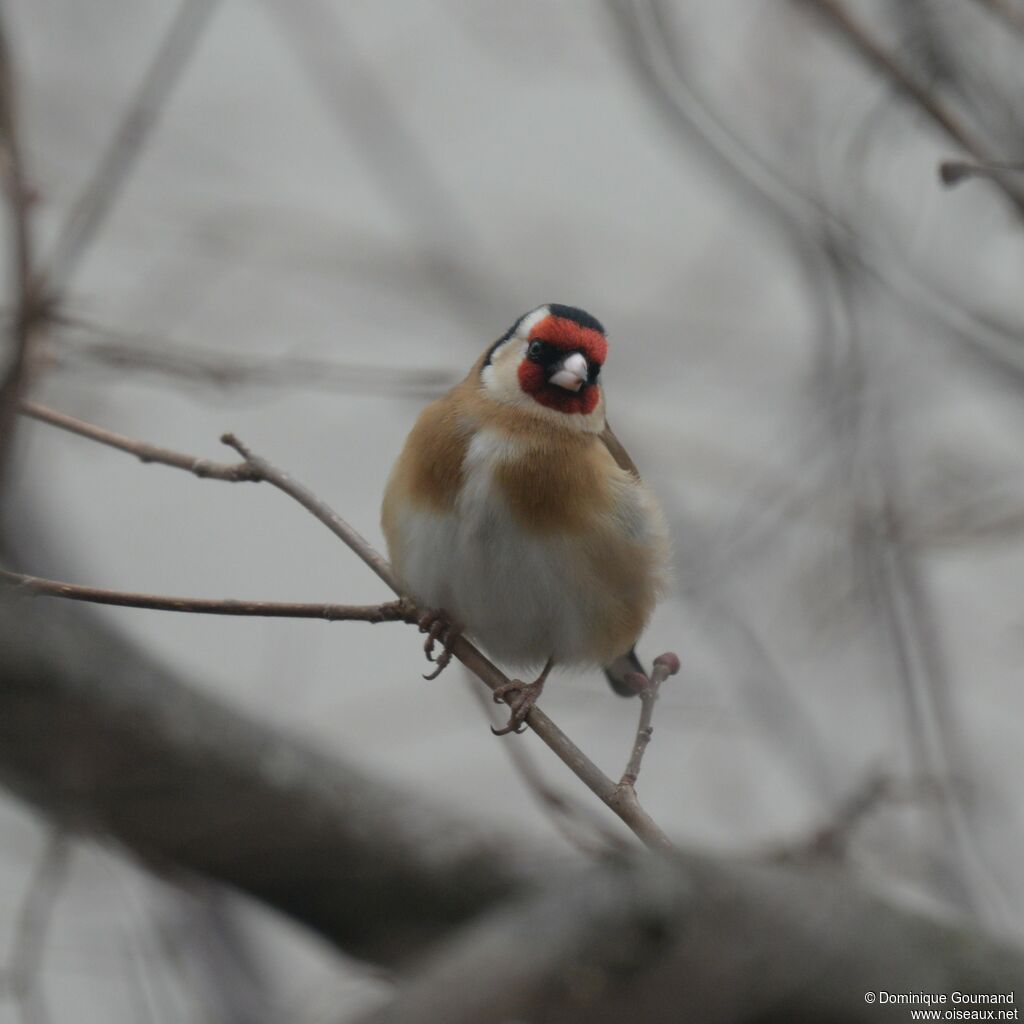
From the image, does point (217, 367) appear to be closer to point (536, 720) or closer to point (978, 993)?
point (536, 720)

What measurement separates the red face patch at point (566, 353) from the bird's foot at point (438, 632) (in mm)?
562

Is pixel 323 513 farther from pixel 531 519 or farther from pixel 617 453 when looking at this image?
pixel 617 453

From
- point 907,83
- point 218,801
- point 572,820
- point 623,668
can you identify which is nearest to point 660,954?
point 572,820

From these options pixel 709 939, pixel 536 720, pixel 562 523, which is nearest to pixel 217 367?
pixel 562 523

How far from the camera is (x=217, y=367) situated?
3062 mm

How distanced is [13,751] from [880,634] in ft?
9.15

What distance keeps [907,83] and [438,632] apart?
4.84 ft

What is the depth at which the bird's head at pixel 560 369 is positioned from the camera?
10.8 ft

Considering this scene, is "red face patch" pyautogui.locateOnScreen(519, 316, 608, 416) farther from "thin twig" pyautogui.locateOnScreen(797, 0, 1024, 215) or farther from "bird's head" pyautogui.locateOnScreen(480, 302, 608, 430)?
"thin twig" pyautogui.locateOnScreen(797, 0, 1024, 215)

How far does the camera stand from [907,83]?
2.61 metres

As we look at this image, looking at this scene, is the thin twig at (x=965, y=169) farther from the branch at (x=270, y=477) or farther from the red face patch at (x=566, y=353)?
the red face patch at (x=566, y=353)

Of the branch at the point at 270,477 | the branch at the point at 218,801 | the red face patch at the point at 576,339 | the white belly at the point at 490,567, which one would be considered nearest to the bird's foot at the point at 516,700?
the white belly at the point at 490,567

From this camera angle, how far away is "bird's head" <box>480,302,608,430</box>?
3.28m

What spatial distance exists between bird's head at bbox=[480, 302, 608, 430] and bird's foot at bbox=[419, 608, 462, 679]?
21.0 inches
